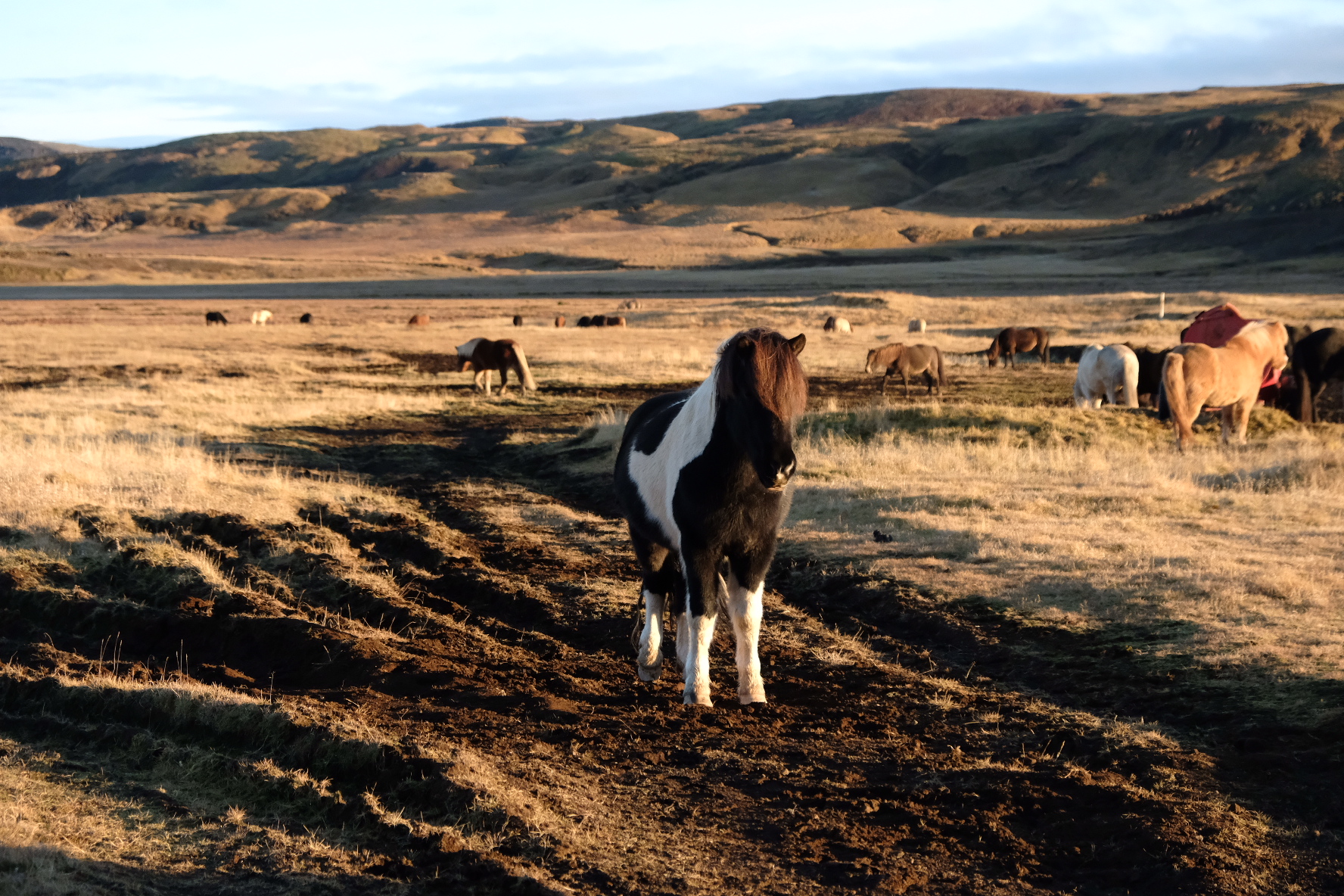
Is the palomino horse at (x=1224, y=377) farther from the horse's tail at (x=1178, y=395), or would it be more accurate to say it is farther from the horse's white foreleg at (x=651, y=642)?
the horse's white foreleg at (x=651, y=642)

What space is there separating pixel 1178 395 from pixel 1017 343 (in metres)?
16.8

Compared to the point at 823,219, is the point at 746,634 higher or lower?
lower

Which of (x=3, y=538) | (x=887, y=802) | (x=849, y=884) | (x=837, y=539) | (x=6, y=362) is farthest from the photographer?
(x=6, y=362)

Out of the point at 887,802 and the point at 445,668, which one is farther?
the point at 445,668

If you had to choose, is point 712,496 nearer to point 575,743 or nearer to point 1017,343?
point 575,743

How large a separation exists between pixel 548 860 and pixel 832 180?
632 feet

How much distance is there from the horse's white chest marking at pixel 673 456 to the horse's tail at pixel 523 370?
19.8 m

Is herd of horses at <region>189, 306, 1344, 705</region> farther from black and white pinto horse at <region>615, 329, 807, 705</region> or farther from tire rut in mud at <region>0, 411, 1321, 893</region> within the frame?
tire rut in mud at <region>0, 411, 1321, 893</region>

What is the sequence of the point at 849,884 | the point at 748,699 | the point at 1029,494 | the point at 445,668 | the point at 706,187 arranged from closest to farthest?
1. the point at 849,884
2. the point at 748,699
3. the point at 445,668
4. the point at 1029,494
5. the point at 706,187

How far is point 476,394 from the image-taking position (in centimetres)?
2648

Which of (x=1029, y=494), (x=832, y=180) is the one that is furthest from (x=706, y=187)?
(x=1029, y=494)

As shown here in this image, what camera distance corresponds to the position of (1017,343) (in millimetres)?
32781

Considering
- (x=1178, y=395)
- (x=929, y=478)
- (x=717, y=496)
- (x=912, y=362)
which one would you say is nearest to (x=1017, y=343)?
(x=912, y=362)

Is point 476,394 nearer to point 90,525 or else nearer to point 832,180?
point 90,525
